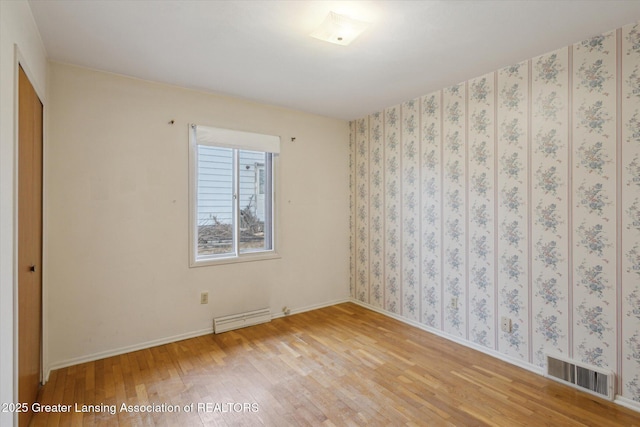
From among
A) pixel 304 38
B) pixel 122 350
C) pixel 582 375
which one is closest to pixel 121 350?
pixel 122 350

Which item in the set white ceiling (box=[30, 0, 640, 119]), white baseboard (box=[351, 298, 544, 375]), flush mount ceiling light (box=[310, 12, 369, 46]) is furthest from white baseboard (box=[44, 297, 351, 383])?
flush mount ceiling light (box=[310, 12, 369, 46])

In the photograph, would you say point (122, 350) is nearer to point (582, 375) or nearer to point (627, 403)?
point (582, 375)

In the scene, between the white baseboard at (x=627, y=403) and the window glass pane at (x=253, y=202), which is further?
the window glass pane at (x=253, y=202)

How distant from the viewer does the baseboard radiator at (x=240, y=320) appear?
331 centimetres

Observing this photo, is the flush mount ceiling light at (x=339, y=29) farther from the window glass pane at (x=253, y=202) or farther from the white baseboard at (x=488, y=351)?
the white baseboard at (x=488, y=351)

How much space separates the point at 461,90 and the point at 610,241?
1.77m

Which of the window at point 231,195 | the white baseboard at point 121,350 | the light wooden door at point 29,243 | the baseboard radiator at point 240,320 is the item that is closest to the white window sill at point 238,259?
the window at point 231,195

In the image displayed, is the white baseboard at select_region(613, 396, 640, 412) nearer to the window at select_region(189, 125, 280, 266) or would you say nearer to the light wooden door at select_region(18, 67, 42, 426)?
the window at select_region(189, 125, 280, 266)

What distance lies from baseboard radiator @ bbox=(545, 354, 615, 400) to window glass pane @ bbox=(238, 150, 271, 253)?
2.93 metres

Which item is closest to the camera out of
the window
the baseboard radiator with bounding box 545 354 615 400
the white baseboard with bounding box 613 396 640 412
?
the white baseboard with bounding box 613 396 640 412

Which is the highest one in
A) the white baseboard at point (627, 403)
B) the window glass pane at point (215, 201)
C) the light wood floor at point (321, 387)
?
the window glass pane at point (215, 201)

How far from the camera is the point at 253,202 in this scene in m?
3.71

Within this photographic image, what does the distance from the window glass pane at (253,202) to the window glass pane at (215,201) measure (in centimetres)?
13

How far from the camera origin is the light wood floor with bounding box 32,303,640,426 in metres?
1.98
